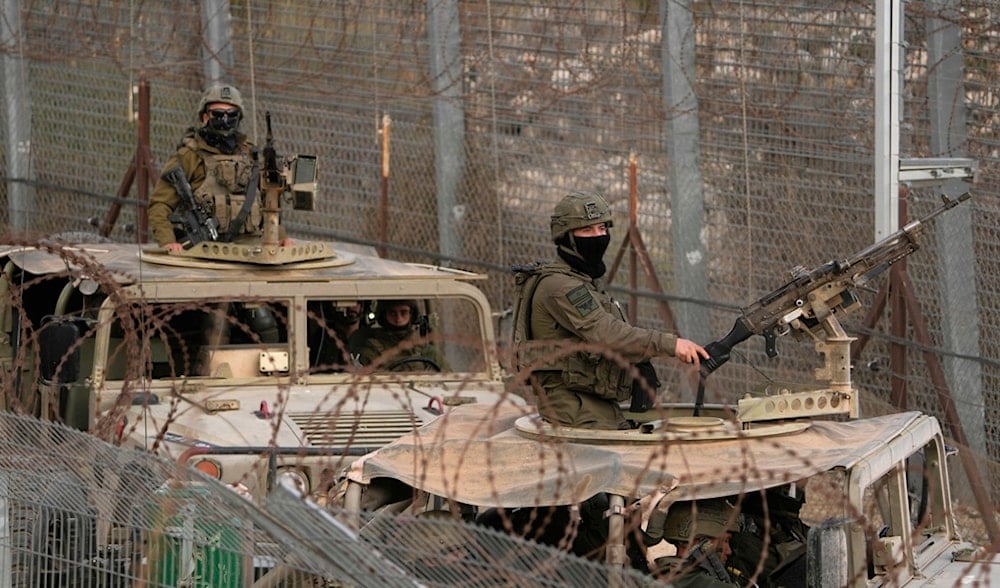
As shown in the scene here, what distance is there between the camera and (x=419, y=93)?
12.8 m

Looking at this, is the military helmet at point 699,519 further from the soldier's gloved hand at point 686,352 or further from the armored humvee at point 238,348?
the armored humvee at point 238,348

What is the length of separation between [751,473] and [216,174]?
492 centimetres

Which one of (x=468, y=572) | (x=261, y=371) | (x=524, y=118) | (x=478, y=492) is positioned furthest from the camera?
(x=524, y=118)

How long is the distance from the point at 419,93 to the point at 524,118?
950mm

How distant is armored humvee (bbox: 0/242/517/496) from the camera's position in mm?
7832

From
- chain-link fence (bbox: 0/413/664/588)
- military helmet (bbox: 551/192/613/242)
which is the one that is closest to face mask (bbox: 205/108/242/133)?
military helmet (bbox: 551/192/613/242)

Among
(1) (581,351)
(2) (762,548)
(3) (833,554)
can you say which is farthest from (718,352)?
(3) (833,554)

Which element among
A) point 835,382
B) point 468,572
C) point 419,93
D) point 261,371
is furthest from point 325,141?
point 468,572

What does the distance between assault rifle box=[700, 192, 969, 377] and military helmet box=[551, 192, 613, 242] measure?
0.61 m

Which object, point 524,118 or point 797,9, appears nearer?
point 797,9

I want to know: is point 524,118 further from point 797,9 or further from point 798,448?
point 798,448

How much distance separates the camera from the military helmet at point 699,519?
231 inches

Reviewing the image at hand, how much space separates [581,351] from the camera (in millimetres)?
6738

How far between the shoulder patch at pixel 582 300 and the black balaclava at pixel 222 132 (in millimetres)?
3745
